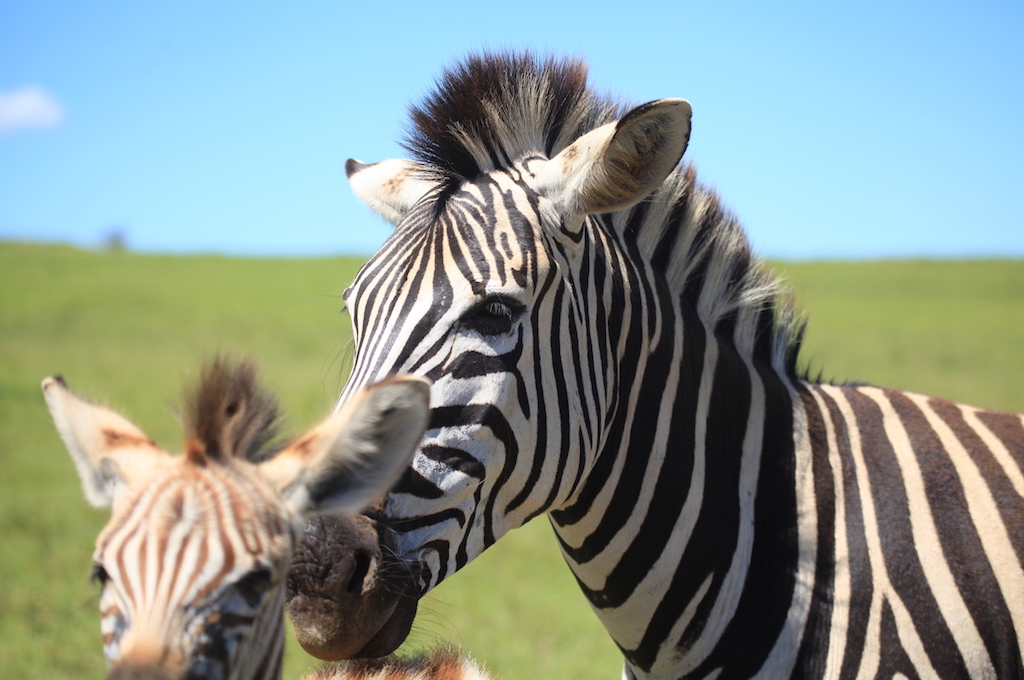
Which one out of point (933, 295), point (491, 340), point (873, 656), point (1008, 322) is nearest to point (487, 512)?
point (491, 340)

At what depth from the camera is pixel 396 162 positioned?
374cm

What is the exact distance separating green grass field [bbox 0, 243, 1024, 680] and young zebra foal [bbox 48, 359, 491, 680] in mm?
213

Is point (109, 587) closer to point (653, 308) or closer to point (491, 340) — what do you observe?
point (491, 340)

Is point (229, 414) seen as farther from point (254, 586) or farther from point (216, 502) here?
point (254, 586)

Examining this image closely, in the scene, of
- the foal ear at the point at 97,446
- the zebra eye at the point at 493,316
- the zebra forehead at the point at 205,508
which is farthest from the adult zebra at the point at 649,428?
the foal ear at the point at 97,446

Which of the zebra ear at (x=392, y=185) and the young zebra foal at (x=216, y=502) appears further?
the zebra ear at (x=392, y=185)

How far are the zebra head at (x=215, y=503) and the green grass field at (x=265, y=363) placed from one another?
0.21 metres

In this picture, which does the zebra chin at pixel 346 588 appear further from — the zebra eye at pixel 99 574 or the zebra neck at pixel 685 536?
the zebra neck at pixel 685 536

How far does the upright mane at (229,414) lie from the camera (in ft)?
6.36

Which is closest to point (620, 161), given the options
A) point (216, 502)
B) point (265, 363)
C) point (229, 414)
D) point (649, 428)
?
point (649, 428)

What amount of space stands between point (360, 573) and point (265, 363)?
1041 inches

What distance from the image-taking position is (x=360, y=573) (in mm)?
2334

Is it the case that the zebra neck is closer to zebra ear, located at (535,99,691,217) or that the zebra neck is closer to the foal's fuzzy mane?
the foal's fuzzy mane

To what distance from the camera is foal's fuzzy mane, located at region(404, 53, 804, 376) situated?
3.17 m
